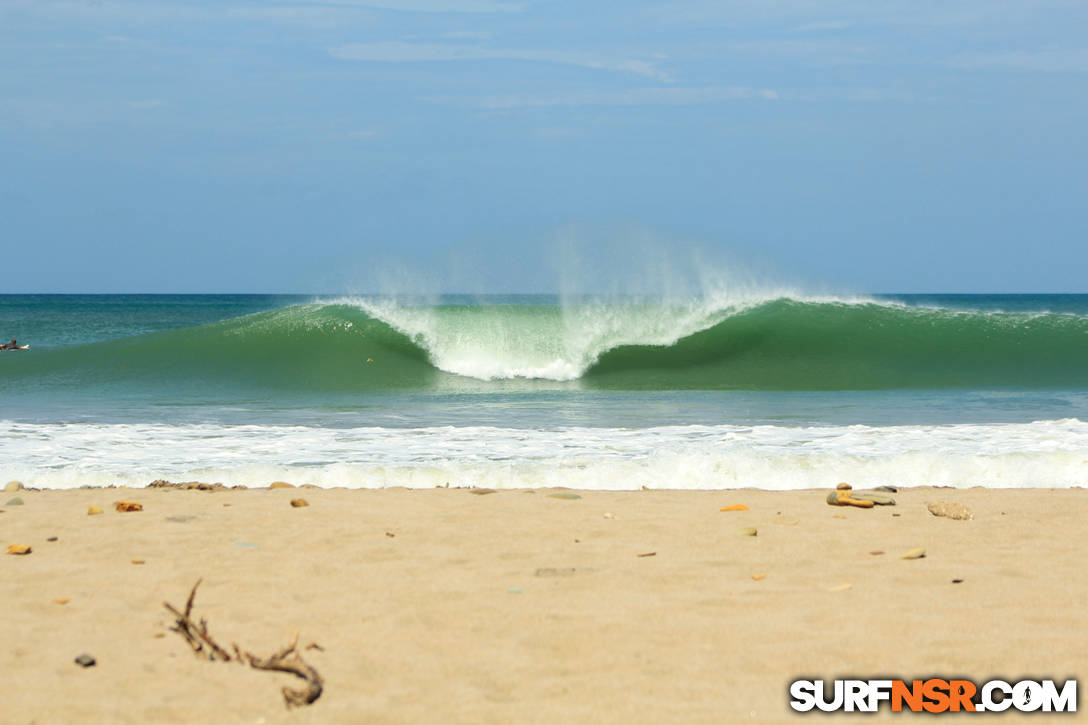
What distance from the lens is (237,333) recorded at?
691 inches

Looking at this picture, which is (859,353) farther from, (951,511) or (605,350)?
(951,511)

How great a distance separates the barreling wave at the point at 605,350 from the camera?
576 inches

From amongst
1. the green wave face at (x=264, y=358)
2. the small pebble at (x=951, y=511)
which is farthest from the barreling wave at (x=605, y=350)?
the small pebble at (x=951, y=511)

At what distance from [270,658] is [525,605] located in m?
0.94

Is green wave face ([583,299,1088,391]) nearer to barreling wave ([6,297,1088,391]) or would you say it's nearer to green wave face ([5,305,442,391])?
barreling wave ([6,297,1088,391])

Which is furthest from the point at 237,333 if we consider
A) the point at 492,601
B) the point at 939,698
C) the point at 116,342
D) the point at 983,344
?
the point at 939,698

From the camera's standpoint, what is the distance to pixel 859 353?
1666cm

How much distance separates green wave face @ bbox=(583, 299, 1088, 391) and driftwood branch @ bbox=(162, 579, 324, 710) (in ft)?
36.8

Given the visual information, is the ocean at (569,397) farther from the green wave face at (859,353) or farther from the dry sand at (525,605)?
the dry sand at (525,605)

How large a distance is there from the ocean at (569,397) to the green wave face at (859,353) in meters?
0.07

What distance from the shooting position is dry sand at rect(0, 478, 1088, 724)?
254 cm

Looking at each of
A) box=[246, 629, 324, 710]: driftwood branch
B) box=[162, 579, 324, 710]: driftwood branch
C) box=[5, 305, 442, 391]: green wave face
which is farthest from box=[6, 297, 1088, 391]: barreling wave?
box=[246, 629, 324, 710]: driftwood branch

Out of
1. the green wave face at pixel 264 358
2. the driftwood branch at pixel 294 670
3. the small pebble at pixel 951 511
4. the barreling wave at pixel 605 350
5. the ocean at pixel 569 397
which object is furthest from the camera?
the barreling wave at pixel 605 350

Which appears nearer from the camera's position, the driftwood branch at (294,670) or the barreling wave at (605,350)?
the driftwood branch at (294,670)
